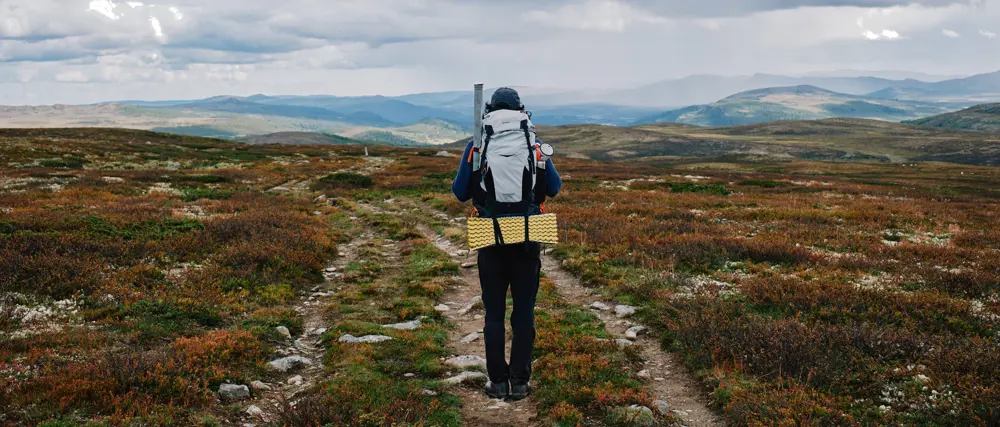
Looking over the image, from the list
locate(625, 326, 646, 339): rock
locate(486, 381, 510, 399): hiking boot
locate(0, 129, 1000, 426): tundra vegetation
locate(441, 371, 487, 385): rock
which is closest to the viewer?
locate(0, 129, 1000, 426): tundra vegetation

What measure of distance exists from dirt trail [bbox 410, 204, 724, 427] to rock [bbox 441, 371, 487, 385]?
1.37 ft

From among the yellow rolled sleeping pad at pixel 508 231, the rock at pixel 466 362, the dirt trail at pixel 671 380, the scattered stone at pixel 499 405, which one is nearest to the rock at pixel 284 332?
the rock at pixel 466 362

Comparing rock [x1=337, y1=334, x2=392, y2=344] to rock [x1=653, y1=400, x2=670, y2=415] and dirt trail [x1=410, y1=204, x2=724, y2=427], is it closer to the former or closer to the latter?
dirt trail [x1=410, y1=204, x2=724, y2=427]

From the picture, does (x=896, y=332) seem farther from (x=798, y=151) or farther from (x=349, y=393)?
(x=798, y=151)

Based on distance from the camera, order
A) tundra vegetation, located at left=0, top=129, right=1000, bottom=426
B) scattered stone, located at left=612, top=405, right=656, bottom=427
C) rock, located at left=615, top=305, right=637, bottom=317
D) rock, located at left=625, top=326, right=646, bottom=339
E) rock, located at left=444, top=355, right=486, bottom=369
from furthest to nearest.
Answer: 1. rock, located at left=615, top=305, right=637, bottom=317
2. rock, located at left=625, top=326, right=646, bottom=339
3. rock, located at left=444, top=355, right=486, bottom=369
4. tundra vegetation, located at left=0, top=129, right=1000, bottom=426
5. scattered stone, located at left=612, top=405, right=656, bottom=427

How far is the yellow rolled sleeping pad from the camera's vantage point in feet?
23.0

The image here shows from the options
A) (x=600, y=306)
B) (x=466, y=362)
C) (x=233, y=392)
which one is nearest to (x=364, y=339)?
(x=466, y=362)

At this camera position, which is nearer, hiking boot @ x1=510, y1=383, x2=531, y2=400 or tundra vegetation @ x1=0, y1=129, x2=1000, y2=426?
tundra vegetation @ x1=0, y1=129, x2=1000, y2=426

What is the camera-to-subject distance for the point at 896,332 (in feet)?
28.9

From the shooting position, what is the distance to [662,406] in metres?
7.28

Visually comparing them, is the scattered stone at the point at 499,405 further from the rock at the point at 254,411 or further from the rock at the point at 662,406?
the rock at the point at 254,411

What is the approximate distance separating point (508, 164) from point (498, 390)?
3.20 m

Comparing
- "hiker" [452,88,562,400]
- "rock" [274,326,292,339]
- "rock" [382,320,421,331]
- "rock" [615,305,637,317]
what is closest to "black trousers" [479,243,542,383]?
"hiker" [452,88,562,400]

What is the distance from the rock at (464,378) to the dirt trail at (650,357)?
1.37ft
